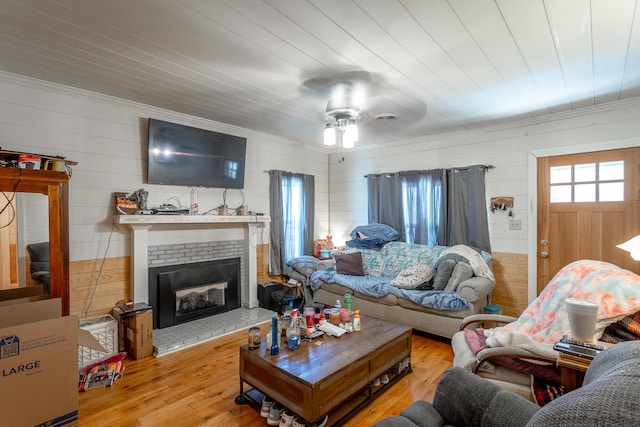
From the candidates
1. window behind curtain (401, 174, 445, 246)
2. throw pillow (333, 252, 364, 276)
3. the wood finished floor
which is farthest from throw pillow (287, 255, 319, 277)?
the wood finished floor

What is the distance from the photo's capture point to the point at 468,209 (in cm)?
409

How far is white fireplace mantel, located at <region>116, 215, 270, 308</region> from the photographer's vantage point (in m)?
3.24

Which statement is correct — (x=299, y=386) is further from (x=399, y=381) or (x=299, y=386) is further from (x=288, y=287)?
(x=288, y=287)

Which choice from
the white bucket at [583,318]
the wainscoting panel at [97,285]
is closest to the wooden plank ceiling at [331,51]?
the white bucket at [583,318]

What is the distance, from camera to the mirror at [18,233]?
2.62m

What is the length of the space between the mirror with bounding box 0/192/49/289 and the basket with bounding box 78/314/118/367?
1.89 feet

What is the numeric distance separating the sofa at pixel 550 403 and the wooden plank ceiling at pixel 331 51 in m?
1.75

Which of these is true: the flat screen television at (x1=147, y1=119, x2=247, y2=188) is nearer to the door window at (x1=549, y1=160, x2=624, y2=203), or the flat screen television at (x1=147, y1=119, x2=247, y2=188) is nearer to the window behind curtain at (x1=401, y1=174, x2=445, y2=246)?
the window behind curtain at (x1=401, y1=174, x2=445, y2=246)

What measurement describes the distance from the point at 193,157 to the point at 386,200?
9.09ft

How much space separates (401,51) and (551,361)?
81.5 inches

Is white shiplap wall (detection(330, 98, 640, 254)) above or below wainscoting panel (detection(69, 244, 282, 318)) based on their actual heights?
above

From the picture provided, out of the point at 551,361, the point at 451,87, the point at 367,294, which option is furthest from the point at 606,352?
the point at 367,294

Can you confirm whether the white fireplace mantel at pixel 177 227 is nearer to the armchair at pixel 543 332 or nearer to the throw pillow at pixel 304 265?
the throw pillow at pixel 304 265

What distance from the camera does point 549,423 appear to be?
2.46ft
